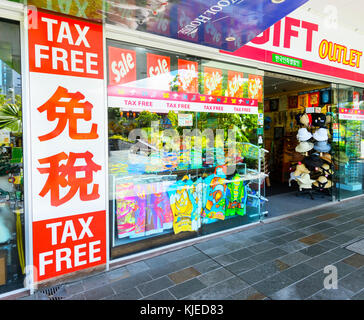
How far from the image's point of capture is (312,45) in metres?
4.84

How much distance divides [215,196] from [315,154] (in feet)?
10.9

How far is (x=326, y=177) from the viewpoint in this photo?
5781 millimetres

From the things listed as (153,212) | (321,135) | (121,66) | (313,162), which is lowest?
(153,212)

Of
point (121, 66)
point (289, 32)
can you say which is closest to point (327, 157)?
point (289, 32)

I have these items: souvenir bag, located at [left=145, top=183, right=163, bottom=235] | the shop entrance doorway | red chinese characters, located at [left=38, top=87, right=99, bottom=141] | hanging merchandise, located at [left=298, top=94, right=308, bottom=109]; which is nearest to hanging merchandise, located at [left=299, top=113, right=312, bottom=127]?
the shop entrance doorway

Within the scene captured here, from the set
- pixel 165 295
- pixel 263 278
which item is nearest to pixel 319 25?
pixel 263 278

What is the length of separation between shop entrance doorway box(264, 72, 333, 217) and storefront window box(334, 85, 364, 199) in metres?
0.24

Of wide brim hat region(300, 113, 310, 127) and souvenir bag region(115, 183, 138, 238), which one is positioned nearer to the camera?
souvenir bag region(115, 183, 138, 238)

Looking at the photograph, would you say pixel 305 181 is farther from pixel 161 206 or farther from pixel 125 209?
pixel 125 209

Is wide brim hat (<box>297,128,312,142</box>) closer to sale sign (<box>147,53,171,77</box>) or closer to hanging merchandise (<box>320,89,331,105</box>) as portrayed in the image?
hanging merchandise (<box>320,89,331,105</box>)

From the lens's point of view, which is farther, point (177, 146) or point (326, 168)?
point (326, 168)

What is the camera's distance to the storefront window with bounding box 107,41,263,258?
3053mm

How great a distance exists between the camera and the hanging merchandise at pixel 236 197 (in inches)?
162
